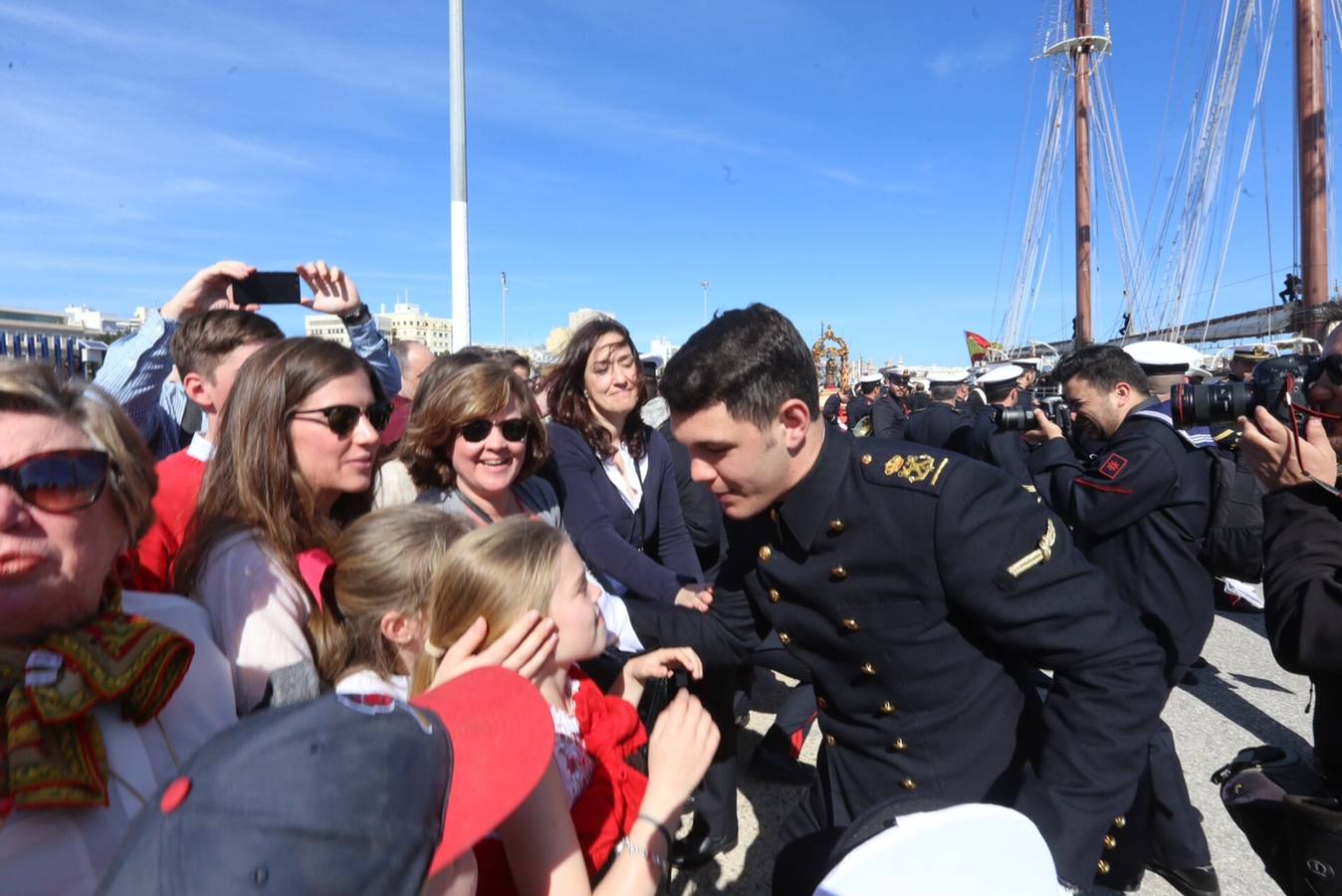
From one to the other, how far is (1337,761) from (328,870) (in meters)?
2.39

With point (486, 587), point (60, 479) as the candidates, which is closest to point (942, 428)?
point (486, 587)

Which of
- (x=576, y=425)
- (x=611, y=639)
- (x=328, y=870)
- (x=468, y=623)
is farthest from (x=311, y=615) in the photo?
(x=576, y=425)

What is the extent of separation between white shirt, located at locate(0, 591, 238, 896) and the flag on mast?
93.7ft

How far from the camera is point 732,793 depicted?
3.43 meters

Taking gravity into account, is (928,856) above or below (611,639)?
above

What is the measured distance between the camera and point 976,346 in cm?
2711

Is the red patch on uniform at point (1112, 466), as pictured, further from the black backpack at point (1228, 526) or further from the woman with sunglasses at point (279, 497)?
the woman with sunglasses at point (279, 497)

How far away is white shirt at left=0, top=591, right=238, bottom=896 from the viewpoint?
0.98 metres

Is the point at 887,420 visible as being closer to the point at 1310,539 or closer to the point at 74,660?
the point at 1310,539

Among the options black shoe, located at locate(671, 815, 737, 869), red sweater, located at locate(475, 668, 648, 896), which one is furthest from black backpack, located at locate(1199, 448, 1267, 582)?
red sweater, located at locate(475, 668, 648, 896)

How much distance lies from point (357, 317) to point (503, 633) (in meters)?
2.29

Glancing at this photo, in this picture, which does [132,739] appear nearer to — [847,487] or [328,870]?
[328,870]

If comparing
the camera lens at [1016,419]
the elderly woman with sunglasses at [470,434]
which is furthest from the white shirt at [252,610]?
the camera lens at [1016,419]

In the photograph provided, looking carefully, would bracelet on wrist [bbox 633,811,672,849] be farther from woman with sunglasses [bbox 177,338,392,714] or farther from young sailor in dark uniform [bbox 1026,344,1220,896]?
young sailor in dark uniform [bbox 1026,344,1220,896]
